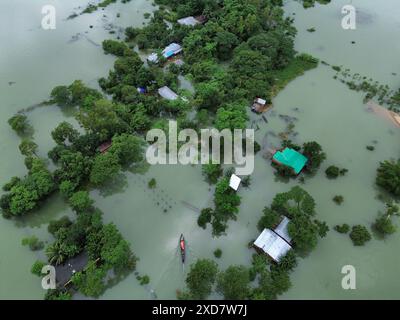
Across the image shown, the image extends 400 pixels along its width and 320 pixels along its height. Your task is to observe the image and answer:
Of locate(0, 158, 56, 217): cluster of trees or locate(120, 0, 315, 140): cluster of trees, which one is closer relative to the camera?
locate(0, 158, 56, 217): cluster of trees

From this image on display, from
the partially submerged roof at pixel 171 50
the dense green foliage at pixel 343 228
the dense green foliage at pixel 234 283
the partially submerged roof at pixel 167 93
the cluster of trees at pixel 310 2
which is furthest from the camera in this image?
the cluster of trees at pixel 310 2

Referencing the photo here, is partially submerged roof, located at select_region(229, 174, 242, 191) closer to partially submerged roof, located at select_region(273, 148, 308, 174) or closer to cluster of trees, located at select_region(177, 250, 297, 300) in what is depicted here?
partially submerged roof, located at select_region(273, 148, 308, 174)

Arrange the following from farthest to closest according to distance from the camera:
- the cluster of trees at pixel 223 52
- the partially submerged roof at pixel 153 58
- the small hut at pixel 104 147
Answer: the partially submerged roof at pixel 153 58 < the cluster of trees at pixel 223 52 < the small hut at pixel 104 147

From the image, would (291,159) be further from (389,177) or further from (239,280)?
(239,280)

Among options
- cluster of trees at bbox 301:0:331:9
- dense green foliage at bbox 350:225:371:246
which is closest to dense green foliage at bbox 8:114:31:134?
dense green foliage at bbox 350:225:371:246

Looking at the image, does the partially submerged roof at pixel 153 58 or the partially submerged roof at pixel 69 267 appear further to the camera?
the partially submerged roof at pixel 153 58

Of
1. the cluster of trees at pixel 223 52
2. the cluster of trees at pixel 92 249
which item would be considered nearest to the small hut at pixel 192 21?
the cluster of trees at pixel 223 52

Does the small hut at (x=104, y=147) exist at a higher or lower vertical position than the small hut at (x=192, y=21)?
lower

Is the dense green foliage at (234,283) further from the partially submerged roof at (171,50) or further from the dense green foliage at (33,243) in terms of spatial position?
the partially submerged roof at (171,50)
